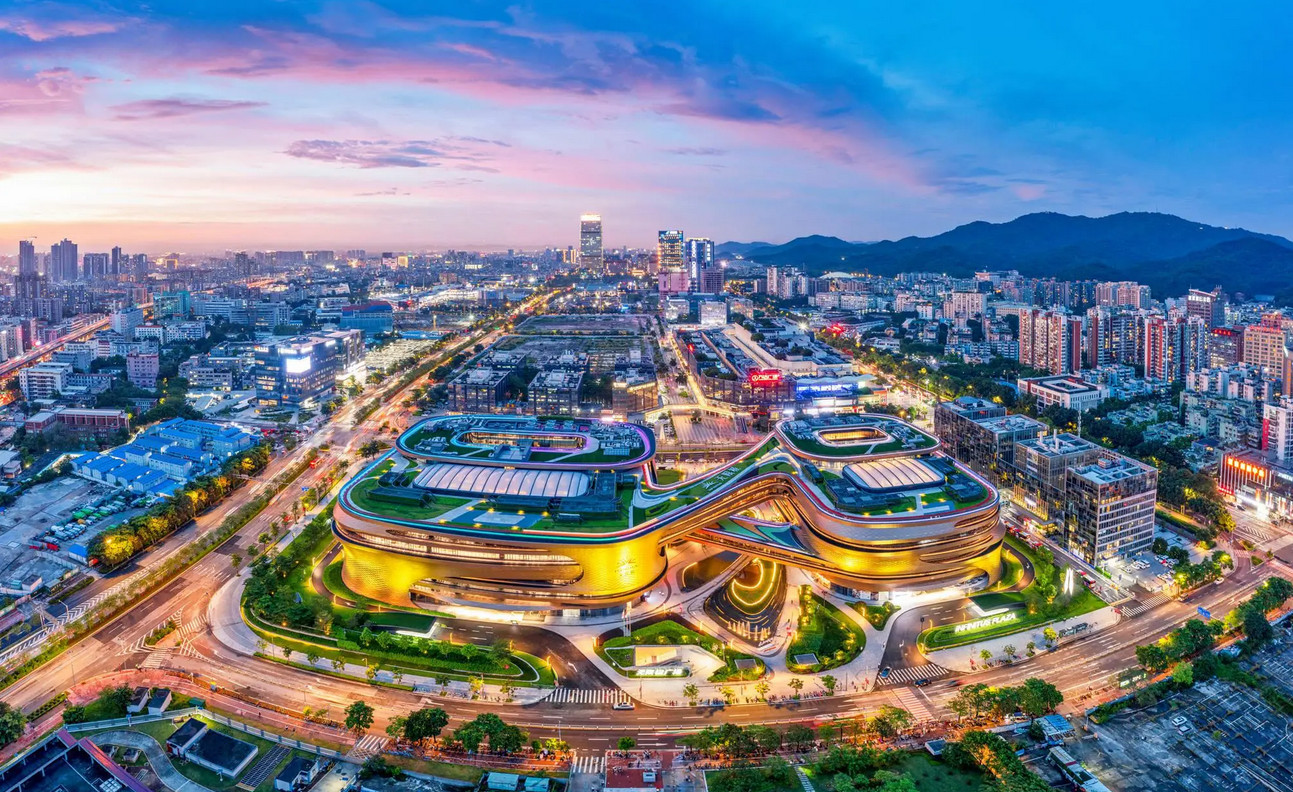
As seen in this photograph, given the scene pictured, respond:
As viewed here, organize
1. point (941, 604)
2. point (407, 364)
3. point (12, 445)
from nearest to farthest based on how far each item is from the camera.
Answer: point (941, 604) → point (12, 445) → point (407, 364)

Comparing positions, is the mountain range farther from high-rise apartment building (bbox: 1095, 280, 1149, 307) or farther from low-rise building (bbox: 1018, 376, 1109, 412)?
low-rise building (bbox: 1018, 376, 1109, 412)

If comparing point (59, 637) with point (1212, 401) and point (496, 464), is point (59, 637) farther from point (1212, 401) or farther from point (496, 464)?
point (1212, 401)

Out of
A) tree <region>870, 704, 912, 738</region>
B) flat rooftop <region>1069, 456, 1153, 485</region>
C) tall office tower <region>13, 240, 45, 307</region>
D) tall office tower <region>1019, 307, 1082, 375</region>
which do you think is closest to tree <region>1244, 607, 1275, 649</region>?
flat rooftop <region>1069, 456, 1153, 485</region>

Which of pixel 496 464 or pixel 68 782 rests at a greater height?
pixel 496 464

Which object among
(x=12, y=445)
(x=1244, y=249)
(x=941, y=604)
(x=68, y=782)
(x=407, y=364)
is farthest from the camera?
(x=1244, y=249)

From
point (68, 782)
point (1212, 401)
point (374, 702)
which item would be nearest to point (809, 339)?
point (1212, 401)

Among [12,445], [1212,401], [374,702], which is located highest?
[1212,401]

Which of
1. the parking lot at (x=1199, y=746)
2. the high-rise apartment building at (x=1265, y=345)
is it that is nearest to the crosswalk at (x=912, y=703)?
the parking lot at (x=1199, y=746)
